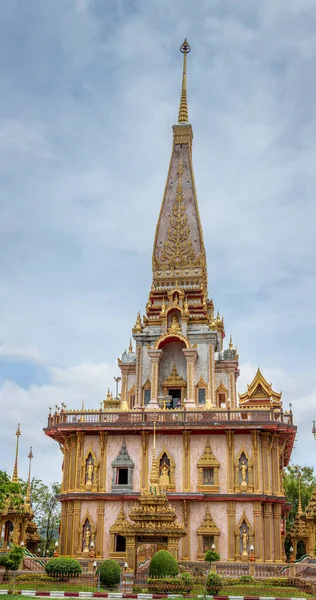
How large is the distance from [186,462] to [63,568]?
10.9m

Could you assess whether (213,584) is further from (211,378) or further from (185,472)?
(211,378)

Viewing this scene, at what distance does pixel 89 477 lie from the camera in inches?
1471

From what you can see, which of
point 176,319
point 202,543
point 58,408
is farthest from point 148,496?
point 176,319

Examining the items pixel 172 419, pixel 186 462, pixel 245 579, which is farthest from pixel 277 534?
pixel 245 579

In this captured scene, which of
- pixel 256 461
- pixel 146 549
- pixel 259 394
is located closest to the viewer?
pixel 146 549

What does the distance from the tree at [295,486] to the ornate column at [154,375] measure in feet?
68.5

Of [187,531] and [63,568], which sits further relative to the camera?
[187,531]

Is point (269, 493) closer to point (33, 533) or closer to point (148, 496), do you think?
point (148, 496)

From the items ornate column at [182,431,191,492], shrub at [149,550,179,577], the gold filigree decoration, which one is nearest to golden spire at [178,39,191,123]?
the gold filigree decoration

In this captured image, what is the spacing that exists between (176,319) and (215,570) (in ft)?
64.7

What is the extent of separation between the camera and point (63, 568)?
27141mm

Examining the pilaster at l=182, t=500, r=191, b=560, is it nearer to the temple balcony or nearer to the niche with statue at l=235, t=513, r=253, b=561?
the niche with statue at l=235, t=513, r=253, b=561

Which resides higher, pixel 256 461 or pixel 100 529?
pixel 256 461

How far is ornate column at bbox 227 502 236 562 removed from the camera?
1372 inches
